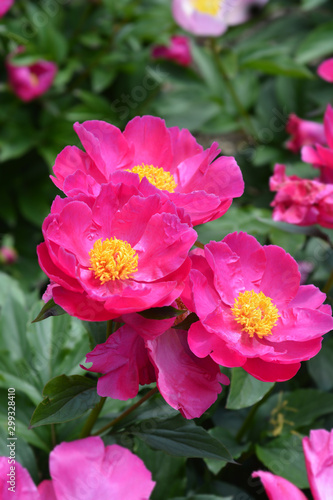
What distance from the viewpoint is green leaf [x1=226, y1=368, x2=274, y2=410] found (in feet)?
2.32

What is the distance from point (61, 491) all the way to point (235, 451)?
35cm

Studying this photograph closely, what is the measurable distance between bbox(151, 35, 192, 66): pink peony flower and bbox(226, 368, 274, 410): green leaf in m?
1.36

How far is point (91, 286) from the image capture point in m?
0.59

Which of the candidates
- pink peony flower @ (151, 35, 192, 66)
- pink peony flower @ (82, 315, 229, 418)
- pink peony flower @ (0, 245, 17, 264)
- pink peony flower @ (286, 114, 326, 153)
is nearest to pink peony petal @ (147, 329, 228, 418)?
pink peony flower @ (82, 315, 229, 418)

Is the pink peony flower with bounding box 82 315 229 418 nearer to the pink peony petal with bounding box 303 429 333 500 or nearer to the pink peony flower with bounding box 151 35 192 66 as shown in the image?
the pink peony petal with bounding box 303 429 333 500

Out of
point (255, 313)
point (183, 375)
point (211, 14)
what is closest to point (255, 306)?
point (255, 313)

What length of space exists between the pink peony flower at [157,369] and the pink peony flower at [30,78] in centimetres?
126

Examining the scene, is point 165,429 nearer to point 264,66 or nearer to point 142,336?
point 142,336

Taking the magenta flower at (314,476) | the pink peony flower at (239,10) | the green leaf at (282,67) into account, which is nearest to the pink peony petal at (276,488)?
the magenta flower at (314,476)

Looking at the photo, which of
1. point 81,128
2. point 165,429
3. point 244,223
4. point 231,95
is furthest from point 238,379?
Answer: point 231,95

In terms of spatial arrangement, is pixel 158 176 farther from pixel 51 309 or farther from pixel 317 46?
pixel 317 46

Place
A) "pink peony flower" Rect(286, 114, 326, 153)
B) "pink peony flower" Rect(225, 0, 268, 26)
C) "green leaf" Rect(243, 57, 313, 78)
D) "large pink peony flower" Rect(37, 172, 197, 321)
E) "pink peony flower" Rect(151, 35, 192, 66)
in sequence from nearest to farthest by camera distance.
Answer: "large pink peony flower" Rect(37, 172, 197, 321) → "pink peony flower" Rect(286, 114, 326, 153) → "green leaf" Rect(243, 57, 313, 78) → "pink peony flower" Rect(225, 0, 268, 26) → "pink peony flower" Rect(151, 35, 192, 66)

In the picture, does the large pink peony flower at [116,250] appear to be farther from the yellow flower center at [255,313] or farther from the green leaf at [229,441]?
the green leaf at [229,441]

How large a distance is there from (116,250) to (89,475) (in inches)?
8.7
